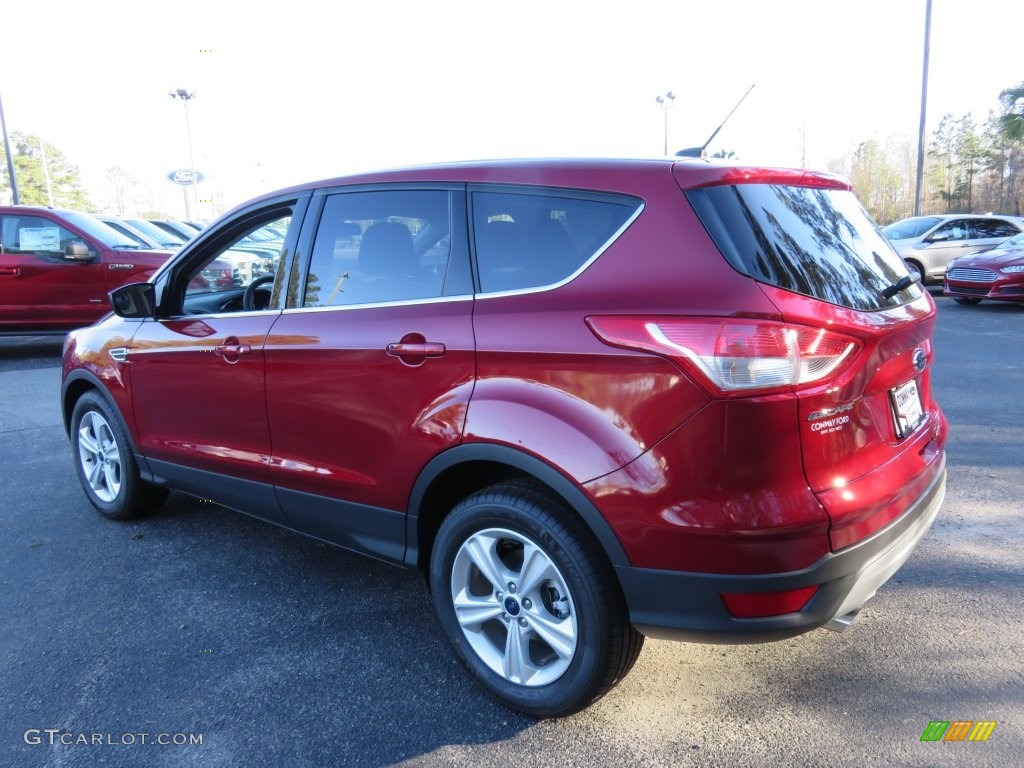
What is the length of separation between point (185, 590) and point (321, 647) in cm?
90

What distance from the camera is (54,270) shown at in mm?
9688

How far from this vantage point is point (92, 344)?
4.23 m

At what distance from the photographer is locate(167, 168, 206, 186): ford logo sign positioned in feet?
75.5

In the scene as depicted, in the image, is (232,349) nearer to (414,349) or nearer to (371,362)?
(371,362)

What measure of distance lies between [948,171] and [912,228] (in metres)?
33.2

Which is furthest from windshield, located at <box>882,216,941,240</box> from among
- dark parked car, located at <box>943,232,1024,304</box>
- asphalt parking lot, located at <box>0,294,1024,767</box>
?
asphalt parking lot, located at <box>0,294,1024,767</box>

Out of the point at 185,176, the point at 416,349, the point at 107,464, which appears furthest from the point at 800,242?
the point at 185,176

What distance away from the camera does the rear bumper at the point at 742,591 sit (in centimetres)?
206

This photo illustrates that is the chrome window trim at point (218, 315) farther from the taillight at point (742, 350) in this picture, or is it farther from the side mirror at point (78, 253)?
the side mirror at point (78, 253)

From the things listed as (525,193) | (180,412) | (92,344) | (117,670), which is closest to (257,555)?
(180,412)

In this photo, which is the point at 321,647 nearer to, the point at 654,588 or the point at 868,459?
the point at 654,588

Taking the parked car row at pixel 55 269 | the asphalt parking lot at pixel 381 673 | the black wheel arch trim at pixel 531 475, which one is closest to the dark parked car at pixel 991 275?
the asphalt parking lot at pixel 381 673
